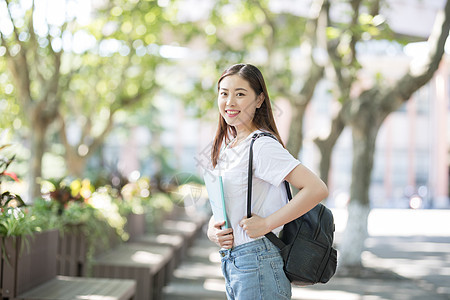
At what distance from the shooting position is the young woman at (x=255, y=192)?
87.0 inches

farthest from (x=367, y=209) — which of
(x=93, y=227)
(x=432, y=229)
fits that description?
(x=432, y=229)

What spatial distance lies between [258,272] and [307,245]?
0.78 ft

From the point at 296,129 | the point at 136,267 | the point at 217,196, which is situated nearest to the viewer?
the point at 217,196

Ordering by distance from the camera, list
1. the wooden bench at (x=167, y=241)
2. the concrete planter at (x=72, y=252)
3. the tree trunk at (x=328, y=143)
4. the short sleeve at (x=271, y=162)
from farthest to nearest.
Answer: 1. the tree trunk at (x=328, y=143)
2. the wooden bench at (x=167, y=241)
3. the concrete planter at (x=72, y=252)
4. the short sleeve at (x=271, y=162)

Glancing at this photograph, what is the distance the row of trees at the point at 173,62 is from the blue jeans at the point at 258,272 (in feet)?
20.4

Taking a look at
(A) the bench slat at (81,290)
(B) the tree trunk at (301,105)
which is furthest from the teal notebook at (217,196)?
(B) the tree trunk at (301,105)

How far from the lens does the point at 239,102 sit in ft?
7.93

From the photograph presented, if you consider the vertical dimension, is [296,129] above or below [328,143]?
above

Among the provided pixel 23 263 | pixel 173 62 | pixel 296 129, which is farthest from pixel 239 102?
pixel 173 62

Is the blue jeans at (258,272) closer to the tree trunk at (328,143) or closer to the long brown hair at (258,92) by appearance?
the long brown hair at (258,92)

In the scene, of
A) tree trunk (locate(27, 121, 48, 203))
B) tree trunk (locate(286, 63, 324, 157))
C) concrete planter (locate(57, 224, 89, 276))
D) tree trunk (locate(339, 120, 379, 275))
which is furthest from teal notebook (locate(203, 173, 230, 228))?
tree trunk (locate(286, 63, 324, 157))

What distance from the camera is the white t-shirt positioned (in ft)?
7.29

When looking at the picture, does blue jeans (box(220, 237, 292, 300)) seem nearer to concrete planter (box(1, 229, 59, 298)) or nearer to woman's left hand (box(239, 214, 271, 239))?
woman's left hand (box(239, 214, 271, 239))

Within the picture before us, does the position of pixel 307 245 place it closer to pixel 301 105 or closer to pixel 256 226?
pixel 256 226
